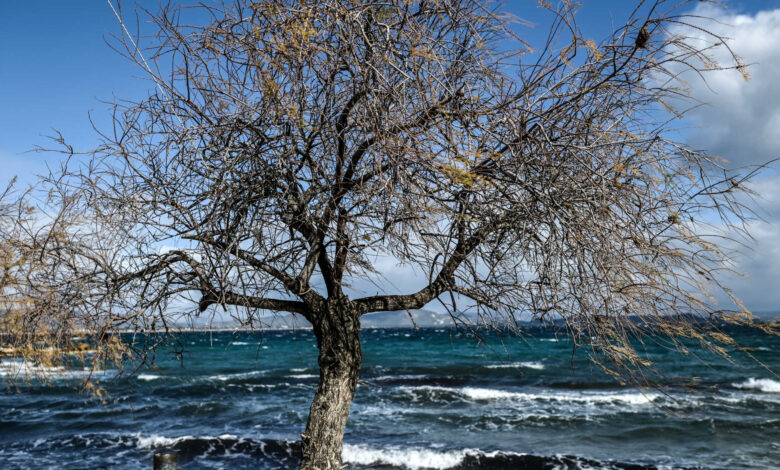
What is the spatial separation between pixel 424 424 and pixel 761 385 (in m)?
16.4

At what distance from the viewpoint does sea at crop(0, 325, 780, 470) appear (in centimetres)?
1350

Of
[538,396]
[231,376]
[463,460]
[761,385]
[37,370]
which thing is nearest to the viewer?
[37,370]

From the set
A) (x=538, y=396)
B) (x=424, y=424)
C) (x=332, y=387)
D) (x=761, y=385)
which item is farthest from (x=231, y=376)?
(x=332, y=387)

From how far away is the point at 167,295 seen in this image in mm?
4871

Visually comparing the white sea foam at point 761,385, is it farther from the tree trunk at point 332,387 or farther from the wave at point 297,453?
the tree trunk at point 332,387

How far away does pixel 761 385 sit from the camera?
24.4 meters

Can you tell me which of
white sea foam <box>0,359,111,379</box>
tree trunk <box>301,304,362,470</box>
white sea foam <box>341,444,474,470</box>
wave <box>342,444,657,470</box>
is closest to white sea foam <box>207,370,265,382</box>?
white sea foam <box>341,444,474,470</box>

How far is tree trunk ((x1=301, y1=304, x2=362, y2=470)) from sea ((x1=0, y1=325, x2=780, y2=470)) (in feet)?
11.6

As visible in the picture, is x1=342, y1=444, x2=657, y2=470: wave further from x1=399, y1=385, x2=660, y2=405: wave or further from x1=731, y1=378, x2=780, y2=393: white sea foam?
x1=731, y1=378, x2=780, y2=393: white sea foam

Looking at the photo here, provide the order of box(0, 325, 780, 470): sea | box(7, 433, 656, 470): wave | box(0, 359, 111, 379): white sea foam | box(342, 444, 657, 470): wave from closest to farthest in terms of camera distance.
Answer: box(0, 359, 111, 379): white sea foam → box(342, 444, 657, 470): wave → box(7, 433, 656, 470): wave → box(0, 325, 780, 470): sea

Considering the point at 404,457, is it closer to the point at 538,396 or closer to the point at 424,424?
the point at 424,424

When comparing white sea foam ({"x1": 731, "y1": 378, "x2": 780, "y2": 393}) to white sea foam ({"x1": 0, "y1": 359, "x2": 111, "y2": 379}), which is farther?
white sea foam ({"x1": 731, "y1": 378, "x2": 780, "y2": 393})

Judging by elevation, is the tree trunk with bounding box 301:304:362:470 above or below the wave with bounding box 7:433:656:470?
above

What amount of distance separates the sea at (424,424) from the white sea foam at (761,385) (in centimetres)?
8
